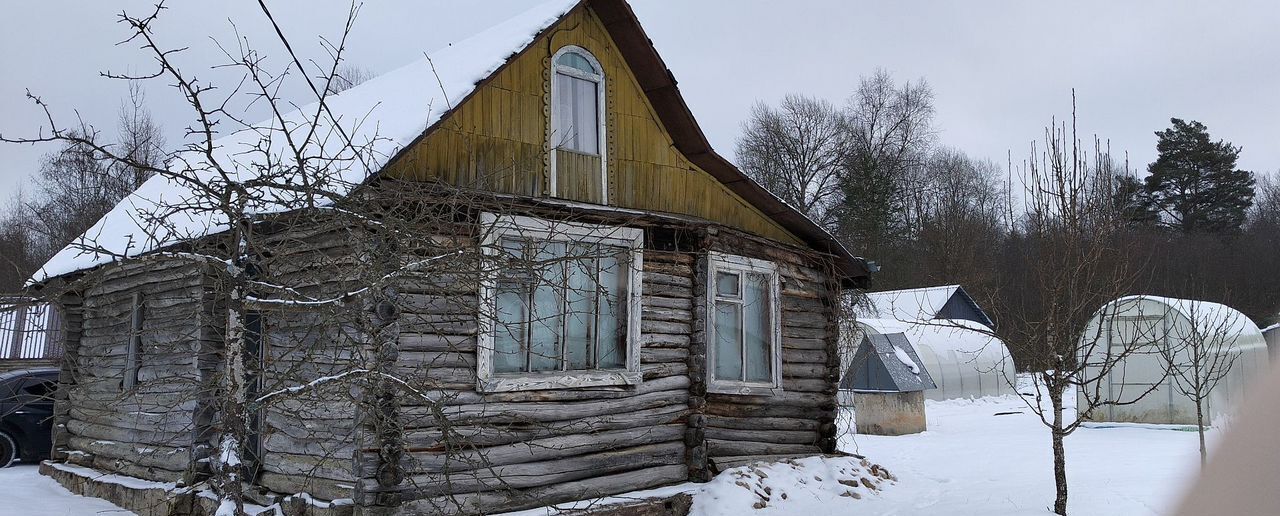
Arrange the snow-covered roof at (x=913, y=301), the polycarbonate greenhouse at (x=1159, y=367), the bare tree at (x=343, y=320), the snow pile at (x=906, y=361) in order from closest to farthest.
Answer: the bare tree at (x=343, y=320)
the polycarbonate greenhouse at (x=1159, y=367)
the snow pile at (x=906, y=361)
the snow-covered roof at (x=913, y=301)

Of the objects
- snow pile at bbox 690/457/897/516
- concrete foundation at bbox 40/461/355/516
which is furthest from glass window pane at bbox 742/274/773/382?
concrete foundation at bbox 40/461/355/516

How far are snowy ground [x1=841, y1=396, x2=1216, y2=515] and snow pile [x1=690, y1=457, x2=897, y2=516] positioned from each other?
32 cm

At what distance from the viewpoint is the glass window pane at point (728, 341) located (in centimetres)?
1188

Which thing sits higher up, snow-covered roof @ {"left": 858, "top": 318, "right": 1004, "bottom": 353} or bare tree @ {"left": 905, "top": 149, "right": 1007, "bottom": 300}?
bare tree @ {"left": 905, "top": 149, "right": 1007, "bottom": 300}

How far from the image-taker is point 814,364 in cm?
1336

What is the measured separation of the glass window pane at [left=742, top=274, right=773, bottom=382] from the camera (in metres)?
12.3

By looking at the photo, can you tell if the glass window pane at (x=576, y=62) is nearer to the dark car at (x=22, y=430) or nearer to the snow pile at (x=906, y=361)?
the dark car at (x=22, y=430)

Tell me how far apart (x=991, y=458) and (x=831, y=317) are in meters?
4.43

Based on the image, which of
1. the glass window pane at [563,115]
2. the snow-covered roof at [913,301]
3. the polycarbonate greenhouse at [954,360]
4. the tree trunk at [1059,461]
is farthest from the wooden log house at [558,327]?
the snow-covered roof at [913,301]

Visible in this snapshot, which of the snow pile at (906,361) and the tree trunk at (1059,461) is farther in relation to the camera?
the snow pile at (906,361)

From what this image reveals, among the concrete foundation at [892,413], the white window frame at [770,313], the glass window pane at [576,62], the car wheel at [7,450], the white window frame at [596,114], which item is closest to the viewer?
the white window frame at [596,114]

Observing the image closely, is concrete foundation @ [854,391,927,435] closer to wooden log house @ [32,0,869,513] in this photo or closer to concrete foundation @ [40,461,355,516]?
wooden log house @ [32,0,869,513]

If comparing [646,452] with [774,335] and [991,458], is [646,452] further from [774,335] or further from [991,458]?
[991,458]

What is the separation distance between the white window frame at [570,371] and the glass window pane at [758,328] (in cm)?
224
